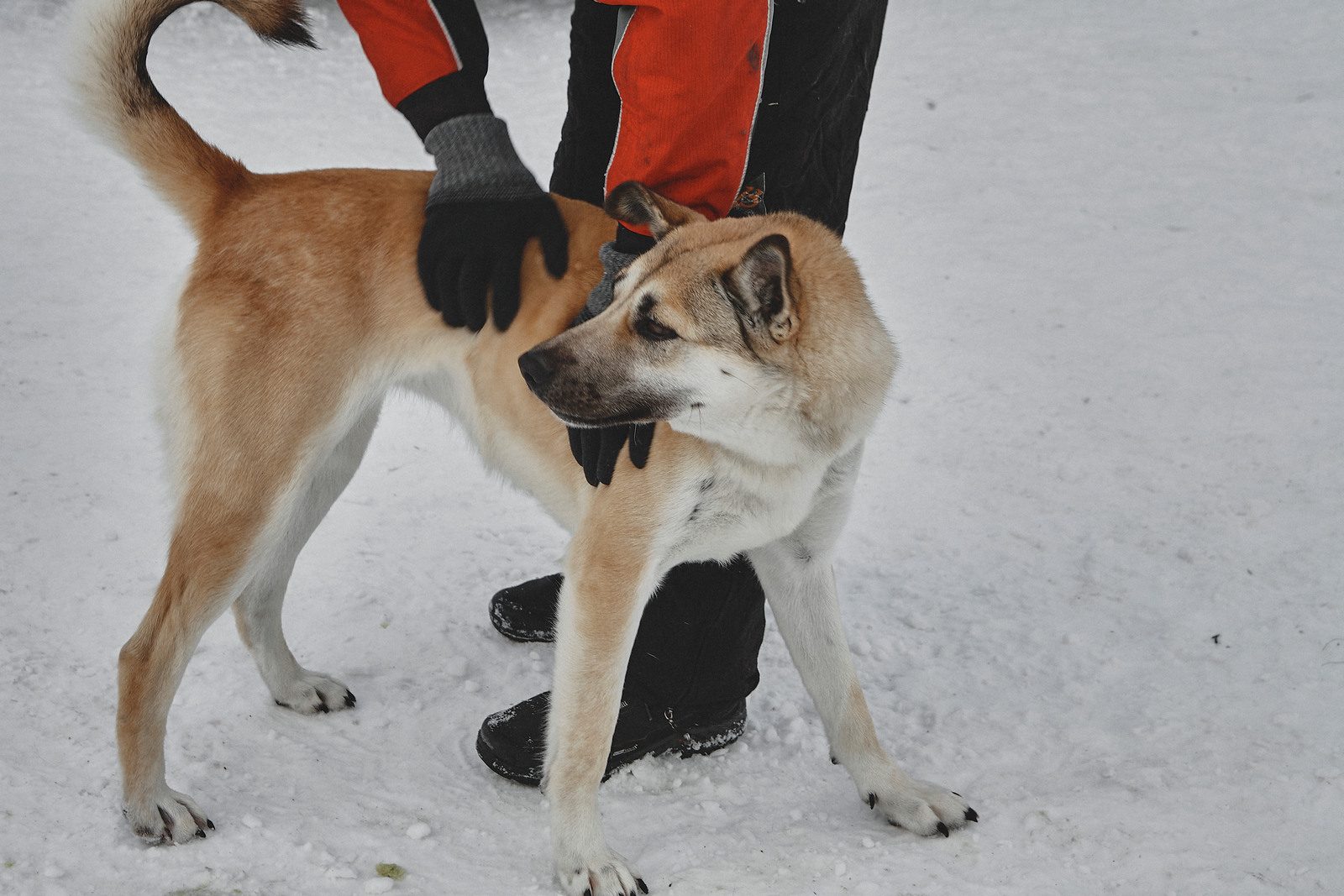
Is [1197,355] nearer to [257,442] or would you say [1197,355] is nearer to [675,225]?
[675,225]

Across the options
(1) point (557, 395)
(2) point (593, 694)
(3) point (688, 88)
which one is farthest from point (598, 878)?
(3) point (688, 88)

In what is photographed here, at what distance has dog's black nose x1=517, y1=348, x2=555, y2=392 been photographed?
197 cm

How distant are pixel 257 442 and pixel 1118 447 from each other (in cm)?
348

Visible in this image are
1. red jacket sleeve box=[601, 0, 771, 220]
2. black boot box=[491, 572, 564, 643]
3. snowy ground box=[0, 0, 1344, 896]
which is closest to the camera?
red jacket sleeve box=[601, 0, 771, 220]

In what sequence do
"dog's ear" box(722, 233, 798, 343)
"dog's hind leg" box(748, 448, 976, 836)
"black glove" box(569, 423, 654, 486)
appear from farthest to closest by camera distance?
"dog's hind leg" box(748, 448, 976, 836) → "black glove" box(569, 423, 654, 486) → "dog's ear" box(722, 233, 798, 343)

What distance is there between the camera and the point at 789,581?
95.6 inches

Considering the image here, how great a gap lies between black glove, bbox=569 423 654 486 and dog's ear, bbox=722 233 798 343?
1.13ft

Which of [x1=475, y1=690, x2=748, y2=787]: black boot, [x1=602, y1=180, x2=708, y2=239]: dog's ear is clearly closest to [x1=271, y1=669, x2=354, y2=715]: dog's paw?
[x1=475, y1=690, x2=748, y2=787]: black boot

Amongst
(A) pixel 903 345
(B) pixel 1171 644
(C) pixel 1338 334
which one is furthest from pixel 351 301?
(C) pixel 1338 334

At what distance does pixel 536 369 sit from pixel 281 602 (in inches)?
46.0

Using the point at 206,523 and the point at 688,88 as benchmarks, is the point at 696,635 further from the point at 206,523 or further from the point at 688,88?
the point at 688,88

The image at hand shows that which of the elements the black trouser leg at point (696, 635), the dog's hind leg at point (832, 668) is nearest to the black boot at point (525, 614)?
the black trouser leg at point (696, 635)

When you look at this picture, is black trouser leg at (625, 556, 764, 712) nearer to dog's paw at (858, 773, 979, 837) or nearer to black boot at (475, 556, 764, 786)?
black boot at (475, 556, 764, 786)

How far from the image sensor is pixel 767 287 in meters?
1.90
